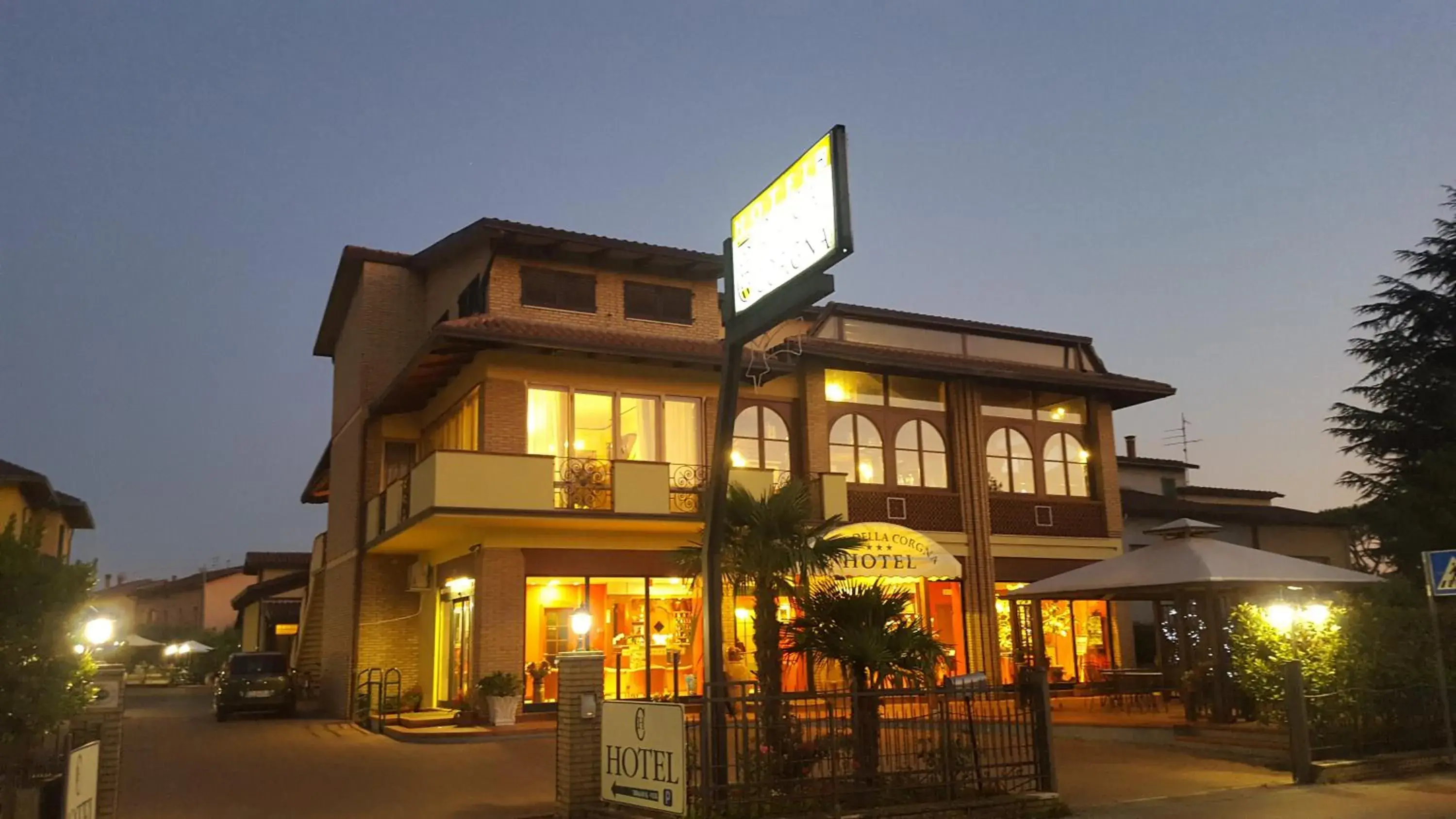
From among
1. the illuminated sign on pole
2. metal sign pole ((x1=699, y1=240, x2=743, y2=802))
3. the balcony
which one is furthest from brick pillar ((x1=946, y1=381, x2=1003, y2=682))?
the illuminated sign on pole

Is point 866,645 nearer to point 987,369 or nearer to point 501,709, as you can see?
point 501,709

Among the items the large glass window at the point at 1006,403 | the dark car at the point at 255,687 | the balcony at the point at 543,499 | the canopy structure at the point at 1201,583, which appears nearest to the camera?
the canopy structure at the point at 1201,583

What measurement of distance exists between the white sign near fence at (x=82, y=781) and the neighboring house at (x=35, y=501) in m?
12.7

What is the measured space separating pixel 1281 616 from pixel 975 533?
33.1 feet

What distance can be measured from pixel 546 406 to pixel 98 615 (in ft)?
27.7

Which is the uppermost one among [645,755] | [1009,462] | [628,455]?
[1009,462]

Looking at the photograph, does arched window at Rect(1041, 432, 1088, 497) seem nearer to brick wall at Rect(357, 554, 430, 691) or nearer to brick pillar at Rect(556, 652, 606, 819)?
brick wall at Rect(357, 554, 430, 691)

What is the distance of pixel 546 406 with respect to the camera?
21000 mm

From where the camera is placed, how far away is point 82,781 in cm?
859

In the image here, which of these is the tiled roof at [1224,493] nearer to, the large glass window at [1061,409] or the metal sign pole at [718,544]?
the large glass window at [1061,409]

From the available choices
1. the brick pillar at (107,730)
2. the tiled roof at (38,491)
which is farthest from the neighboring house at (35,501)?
the brick pillar at (107,730)

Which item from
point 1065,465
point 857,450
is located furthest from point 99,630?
point 1065,465

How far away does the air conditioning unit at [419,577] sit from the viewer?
23.8m

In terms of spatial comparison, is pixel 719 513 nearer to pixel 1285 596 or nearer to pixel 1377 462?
pixel 1285 596
